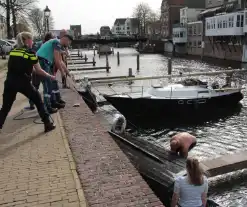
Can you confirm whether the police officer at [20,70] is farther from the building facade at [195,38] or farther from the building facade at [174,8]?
Answer: the building facade at [174,8]

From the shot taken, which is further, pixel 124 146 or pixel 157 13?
pixel 157 13

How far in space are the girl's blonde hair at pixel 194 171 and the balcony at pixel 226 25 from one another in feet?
157

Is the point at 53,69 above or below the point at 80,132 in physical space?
above

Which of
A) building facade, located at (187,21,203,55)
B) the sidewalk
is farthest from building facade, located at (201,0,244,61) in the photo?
the sidewalk

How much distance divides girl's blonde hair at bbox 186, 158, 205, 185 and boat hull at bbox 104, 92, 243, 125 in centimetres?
1157

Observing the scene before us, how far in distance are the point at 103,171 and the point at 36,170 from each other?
107 cm

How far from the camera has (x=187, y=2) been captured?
9944 cm

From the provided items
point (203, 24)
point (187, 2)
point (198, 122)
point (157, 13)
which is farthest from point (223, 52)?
point (157, 13)

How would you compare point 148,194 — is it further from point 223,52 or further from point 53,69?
point 223,52

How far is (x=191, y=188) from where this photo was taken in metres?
4.59

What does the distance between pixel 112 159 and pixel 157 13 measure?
119640 millimetres

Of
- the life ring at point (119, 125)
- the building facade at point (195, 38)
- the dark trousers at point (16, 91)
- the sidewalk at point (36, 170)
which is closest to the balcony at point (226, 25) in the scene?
the building facade at point (195, 38)

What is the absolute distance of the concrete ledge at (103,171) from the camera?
4246 millimetres

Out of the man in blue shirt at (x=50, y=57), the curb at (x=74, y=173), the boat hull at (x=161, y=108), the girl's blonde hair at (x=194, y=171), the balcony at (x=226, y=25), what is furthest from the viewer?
the balcony at (x=226, y=25)
